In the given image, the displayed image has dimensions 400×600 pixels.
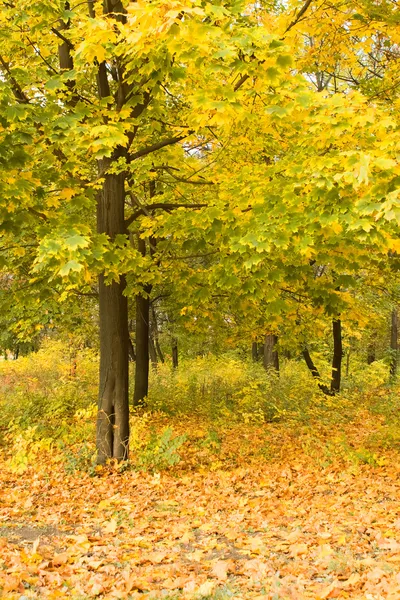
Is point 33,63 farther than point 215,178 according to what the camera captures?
No

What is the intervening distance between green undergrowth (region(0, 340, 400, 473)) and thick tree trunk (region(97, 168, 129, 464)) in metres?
0.40

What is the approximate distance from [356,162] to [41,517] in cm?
586

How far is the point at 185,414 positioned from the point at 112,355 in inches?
198

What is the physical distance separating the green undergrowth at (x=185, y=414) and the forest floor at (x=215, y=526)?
0.23m

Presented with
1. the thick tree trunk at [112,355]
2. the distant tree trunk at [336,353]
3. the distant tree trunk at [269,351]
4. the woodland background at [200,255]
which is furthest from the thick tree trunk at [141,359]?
the distant tree trunk at [336,353]

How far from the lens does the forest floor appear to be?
4.25 m

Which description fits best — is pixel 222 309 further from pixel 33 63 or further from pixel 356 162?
pixel 356 162

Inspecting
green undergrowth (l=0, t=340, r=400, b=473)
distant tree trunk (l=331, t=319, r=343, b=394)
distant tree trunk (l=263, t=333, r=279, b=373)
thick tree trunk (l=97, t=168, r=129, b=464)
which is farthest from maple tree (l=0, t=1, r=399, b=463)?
distant tree trunk (l=263, t=333, r=279, b=373)

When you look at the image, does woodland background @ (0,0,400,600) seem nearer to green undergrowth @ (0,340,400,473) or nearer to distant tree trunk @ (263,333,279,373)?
green undergrowth @ (0,340,400,473)

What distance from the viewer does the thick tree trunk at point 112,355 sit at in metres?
8.74

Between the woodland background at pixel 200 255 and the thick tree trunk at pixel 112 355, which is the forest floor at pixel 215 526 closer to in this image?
the woodland background at pixel 200 255

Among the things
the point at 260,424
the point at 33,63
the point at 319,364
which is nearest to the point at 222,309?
the point at 260,424

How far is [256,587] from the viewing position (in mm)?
4258

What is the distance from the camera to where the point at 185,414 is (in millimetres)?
13227
